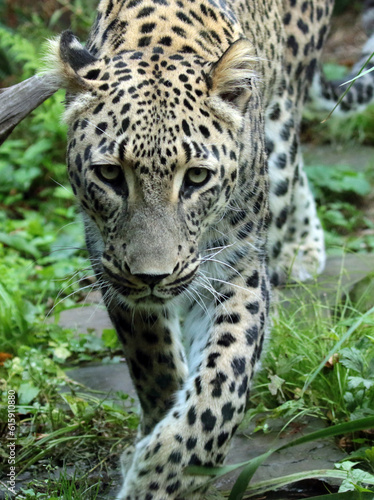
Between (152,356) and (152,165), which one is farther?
(152,356)

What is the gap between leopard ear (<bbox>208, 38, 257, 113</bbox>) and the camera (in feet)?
13.8

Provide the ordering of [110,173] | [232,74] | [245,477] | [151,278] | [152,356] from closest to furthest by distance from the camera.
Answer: [245,477]
[151,278]
[110,173]
[232,74]
[152,356]

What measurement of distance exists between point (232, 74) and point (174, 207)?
0.82 m

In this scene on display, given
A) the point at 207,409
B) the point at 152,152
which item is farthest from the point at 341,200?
the point at 152,152

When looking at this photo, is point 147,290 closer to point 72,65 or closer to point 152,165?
point 152,165

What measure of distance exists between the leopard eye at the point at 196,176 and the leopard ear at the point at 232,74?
393 millimetres

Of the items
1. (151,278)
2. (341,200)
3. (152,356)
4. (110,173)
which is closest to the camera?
(151,278)

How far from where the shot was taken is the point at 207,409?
4078 millimetres

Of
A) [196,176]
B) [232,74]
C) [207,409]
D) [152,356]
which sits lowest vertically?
[207,409]

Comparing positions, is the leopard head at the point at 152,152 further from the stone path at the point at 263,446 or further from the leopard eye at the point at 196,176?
the stone path at the point at 263,446

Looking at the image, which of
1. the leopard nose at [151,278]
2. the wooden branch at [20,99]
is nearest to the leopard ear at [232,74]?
the wooden branch at [20,99]

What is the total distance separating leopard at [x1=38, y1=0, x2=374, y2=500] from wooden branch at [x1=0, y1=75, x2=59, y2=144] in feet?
0.92

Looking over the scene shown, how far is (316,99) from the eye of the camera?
26.3 ft

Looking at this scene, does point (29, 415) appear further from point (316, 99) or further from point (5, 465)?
point (316, 99)
